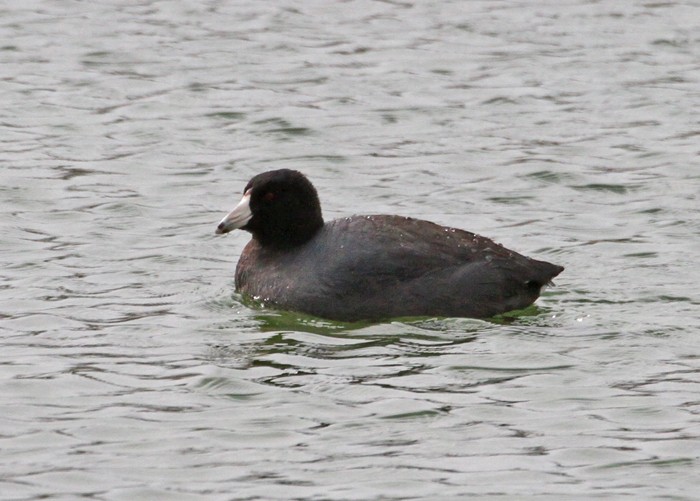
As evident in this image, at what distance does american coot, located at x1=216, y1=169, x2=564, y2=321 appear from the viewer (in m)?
11.1

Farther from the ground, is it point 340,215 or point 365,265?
point 365,265

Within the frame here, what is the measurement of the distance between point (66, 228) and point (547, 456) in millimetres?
5973

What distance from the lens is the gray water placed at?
8688 mm

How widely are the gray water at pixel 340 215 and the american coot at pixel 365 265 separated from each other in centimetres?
16

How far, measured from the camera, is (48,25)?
64.1 feet

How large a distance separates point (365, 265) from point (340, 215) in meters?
2.89

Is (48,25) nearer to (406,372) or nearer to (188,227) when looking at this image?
(188,227)

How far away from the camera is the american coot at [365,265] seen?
36.3 ft

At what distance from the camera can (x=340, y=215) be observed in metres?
14.0

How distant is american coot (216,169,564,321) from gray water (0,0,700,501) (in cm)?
16

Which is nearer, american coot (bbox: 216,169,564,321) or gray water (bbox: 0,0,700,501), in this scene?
gray water (bbox: 0,0,700,501)

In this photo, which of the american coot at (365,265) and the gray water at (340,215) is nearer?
the gray water at (340,215)

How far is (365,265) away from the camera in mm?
11125

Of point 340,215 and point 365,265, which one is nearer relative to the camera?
point 365,265
